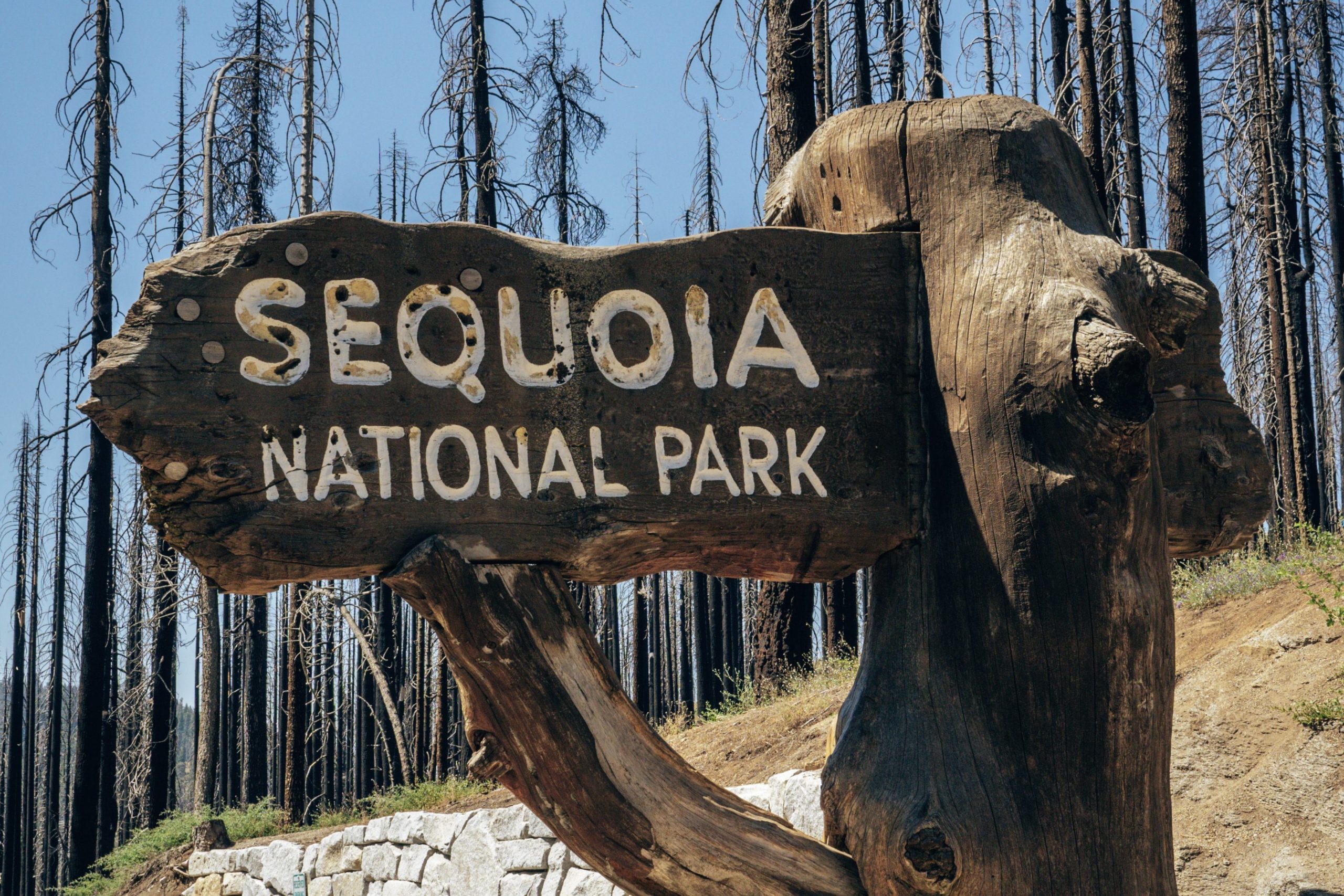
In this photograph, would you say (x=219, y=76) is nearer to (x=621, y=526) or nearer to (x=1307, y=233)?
(x=621, y=526)

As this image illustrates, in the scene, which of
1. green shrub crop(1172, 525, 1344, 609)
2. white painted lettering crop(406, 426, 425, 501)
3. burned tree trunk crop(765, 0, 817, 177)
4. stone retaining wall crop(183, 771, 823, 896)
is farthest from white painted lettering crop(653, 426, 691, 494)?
burned tree trunk crop(765, 0, 817, 177)

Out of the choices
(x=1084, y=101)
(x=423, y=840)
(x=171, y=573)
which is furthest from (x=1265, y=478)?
(x=171, y=573)

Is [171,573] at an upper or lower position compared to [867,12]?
lower

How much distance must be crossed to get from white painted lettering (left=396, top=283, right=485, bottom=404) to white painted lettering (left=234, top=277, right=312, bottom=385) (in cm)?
17

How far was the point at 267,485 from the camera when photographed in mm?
2000

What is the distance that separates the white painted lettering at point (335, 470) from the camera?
2021mm

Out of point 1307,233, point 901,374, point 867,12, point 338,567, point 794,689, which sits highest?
point 867,12

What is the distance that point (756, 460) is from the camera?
2219mm

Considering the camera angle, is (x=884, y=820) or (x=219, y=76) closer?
(x=884, y=820)

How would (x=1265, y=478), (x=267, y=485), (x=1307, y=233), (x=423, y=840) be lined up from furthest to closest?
1. (x=1307, y=233)
2. (x=423, y=840)
3. (x=1265, y=478)
4. (x=267, y=485)

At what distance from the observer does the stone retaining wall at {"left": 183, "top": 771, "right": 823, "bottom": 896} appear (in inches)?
250

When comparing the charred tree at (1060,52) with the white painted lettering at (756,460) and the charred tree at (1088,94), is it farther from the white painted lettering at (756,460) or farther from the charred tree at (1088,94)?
the white painted lettering at (756,460)

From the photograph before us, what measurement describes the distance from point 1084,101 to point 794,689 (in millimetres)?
6497

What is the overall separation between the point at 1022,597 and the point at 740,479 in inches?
22.1
